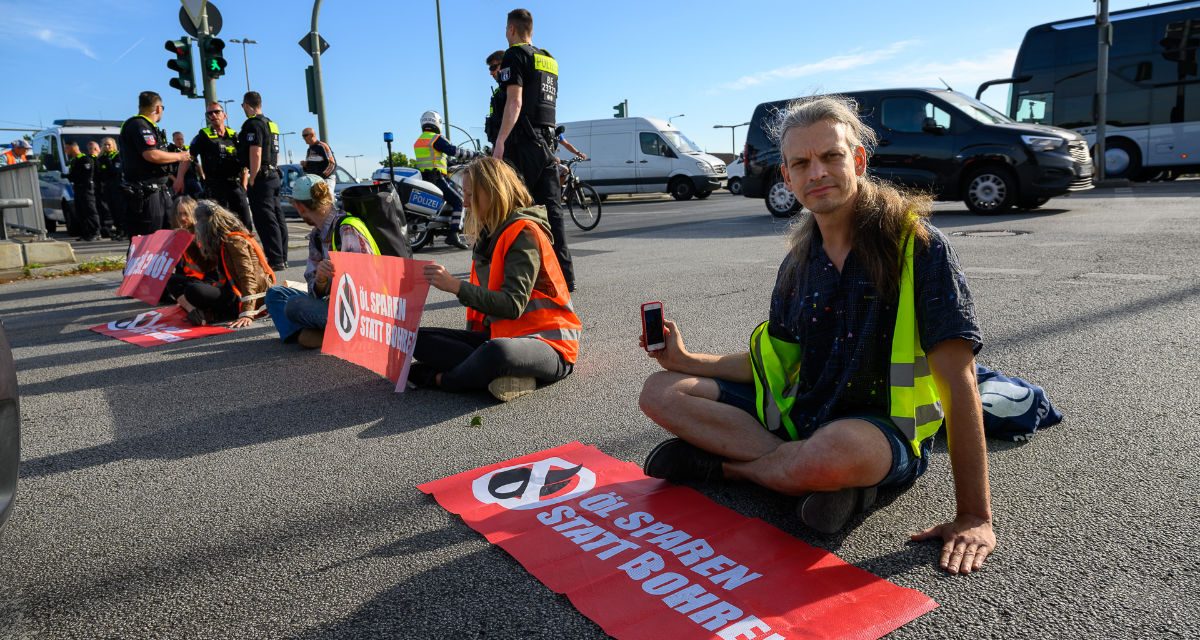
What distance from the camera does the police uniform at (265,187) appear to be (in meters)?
9.07

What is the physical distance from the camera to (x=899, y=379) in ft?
7.21

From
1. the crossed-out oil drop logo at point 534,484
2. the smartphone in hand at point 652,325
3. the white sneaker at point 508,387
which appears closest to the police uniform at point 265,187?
the white sneaker at point 508,387

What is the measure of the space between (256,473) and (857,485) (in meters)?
2.23

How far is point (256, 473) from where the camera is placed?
122 inches

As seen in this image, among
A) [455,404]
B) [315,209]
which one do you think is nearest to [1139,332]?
[455,404]

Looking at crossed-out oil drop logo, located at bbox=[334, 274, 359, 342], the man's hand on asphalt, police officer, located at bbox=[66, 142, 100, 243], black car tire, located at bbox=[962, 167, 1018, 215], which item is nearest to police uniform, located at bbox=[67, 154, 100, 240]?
police officer, located at bbox=[66, 142, 100, 243]

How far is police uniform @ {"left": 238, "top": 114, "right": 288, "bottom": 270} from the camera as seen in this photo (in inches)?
357

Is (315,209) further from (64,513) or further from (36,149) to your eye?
(36,149)

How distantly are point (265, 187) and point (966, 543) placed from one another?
8898 millimetres

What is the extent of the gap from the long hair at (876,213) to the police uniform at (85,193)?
687 inches

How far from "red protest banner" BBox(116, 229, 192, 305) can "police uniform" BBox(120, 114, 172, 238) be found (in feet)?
4.91

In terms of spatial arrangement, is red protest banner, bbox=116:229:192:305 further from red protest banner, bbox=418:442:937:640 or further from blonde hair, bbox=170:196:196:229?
red protest banner, bbox=418:442:937:640

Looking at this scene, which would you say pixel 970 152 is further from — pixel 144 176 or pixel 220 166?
pixel 144 176

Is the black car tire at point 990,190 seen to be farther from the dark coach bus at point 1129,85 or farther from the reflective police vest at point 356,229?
the reflective police vest at point 356,229
